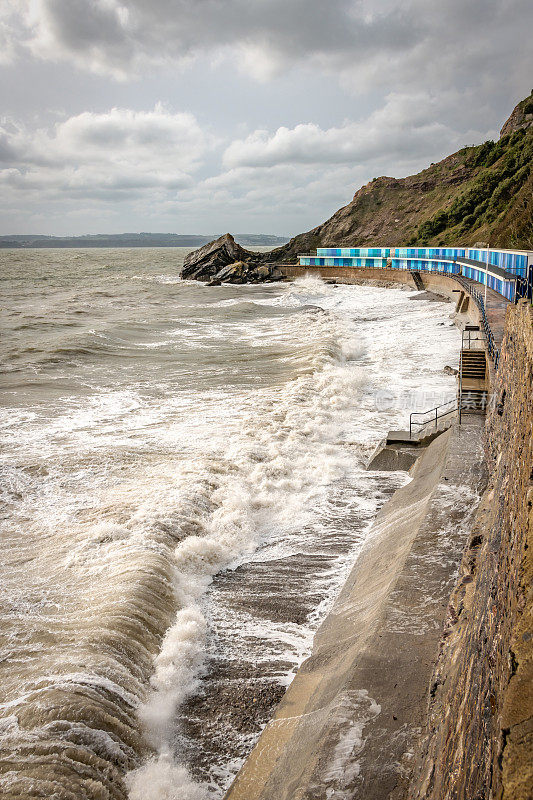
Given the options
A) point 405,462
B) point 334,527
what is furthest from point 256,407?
point 334,527

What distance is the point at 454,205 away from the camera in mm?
61531

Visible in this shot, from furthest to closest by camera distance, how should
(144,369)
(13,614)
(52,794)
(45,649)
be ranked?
1. (144,369)
2. (13,614)
3. (45,649)
4. (52,794)

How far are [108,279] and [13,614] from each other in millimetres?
71297

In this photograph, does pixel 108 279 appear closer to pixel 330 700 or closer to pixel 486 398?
pixel 486 398

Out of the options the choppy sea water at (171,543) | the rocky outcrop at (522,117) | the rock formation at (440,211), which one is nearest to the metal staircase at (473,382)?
the choppy sea water at (171,543)

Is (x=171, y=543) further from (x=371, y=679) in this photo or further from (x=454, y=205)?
(x=454, y=205)

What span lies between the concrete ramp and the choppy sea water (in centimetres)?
34

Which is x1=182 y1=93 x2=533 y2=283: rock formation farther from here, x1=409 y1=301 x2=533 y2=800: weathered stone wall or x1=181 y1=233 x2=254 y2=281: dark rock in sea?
x1=409 y1=301 x2=533 y2=800: weathered stone wall

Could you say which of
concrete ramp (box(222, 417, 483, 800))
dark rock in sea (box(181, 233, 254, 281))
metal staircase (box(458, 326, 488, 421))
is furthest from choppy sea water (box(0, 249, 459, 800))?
dark rock in sea (box(181, 233, 254, 281))

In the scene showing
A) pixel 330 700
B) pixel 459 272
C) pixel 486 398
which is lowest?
pixel 330 700

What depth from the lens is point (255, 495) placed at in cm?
1045

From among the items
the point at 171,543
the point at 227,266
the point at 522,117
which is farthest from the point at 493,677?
the point at 522,117

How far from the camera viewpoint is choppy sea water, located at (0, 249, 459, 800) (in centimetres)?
514

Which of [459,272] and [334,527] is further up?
[459,272]
